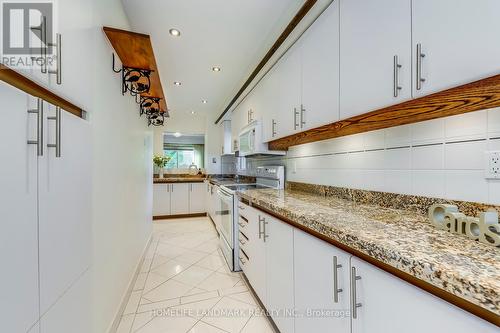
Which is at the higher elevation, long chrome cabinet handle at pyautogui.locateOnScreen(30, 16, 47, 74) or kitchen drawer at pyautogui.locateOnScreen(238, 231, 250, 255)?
long chrome cabinet handle at pyautogui.locateOnScreen(30, 16, 47, 74)

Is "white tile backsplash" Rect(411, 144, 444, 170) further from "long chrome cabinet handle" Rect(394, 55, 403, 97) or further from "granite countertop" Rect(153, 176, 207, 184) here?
"granite countertop" Rect(153, 176, 207, 184)

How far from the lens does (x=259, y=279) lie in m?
1.80

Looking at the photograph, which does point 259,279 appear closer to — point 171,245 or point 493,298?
point 493,298

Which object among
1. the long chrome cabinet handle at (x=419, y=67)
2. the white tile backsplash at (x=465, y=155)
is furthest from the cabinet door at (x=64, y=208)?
the white tile backsplash at (x=465, y=155)

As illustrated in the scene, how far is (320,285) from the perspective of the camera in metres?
1.02

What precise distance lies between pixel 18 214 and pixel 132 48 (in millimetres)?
1282

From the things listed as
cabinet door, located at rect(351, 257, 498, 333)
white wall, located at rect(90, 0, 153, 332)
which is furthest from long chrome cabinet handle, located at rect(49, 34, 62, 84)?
cabinet door, located at rect(351, 257, 498, 333)

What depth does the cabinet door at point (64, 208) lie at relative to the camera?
2.54ft

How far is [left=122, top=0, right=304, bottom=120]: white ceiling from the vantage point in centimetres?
179

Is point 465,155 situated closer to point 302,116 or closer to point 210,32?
point 302,116

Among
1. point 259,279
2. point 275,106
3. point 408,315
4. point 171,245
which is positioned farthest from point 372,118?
point 171,245

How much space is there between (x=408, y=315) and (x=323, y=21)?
1623 mm

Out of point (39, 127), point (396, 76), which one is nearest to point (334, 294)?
point (396, 76)

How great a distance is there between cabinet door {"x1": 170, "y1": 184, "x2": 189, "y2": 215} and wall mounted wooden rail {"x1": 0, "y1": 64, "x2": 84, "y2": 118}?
13.7 feet
